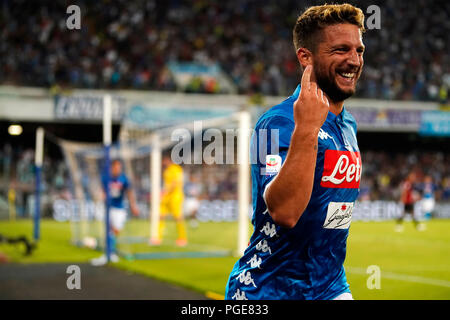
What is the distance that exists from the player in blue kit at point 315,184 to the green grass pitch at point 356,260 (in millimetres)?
5416

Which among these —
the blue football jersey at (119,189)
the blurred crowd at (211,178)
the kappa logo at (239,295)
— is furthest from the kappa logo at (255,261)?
the blurred crowd at (211,178)

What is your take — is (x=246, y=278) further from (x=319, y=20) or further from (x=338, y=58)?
(x=319, y=20)

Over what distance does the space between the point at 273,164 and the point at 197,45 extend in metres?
30.3

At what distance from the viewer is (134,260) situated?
12312mm

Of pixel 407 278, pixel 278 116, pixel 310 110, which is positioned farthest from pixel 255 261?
pixel 407 278

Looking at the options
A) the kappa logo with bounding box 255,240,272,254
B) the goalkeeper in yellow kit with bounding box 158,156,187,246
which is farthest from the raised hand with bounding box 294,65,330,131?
the goalkeeper in yellow kit with bounding box 158,156,187,246

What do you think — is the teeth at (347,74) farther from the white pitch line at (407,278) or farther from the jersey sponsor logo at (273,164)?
the white pitch line at (407,278)

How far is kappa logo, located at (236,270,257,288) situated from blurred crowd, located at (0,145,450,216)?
11.3 meters

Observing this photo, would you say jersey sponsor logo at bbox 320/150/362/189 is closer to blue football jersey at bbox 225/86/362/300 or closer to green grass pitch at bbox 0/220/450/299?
blue football jersey at bbox 225/86/362/300

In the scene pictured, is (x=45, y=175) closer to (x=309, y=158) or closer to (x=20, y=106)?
(x=20, y=106)

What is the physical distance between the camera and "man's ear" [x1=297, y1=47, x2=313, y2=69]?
246cm

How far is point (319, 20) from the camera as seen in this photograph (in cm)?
243

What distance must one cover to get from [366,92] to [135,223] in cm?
1906

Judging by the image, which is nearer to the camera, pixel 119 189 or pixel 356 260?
pixel 356 260
